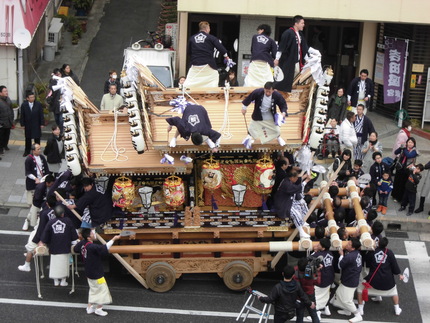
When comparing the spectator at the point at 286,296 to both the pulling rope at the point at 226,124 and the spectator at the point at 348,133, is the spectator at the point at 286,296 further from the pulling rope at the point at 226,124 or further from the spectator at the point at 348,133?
the spectator at the point at 348,133

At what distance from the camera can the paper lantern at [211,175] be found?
16.5m

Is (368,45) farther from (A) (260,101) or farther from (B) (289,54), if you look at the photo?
(A) (260,101)

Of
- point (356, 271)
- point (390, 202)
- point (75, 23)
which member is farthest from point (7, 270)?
point (75, 23)

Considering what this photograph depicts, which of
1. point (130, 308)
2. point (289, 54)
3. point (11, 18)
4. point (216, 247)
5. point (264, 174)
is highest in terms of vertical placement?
point (11, 18)

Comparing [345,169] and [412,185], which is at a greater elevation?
[345,169]

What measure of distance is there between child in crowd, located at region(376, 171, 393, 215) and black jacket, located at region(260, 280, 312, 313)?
227 inches

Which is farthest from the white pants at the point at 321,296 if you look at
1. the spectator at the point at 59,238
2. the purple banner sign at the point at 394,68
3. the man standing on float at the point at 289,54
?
the purple banner sign at the point at 394,68

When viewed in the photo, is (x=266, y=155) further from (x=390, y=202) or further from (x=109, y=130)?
(x=390, y=202)

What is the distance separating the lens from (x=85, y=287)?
1722 centimetres

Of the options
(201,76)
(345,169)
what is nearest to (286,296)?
(345,169)

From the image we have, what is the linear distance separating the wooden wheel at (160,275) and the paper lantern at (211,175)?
1.76 metres

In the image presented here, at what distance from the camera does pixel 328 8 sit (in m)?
24.1

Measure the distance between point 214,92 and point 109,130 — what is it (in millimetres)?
2209

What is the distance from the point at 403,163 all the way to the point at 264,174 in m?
5.37
